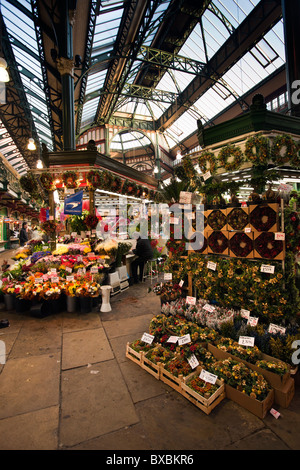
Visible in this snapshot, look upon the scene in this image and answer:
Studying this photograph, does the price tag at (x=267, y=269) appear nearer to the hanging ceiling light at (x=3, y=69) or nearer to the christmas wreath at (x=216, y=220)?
the christmas wreath at (x=216, y=220)

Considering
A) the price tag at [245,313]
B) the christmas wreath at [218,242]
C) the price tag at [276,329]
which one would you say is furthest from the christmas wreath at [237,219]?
the price tag at [276,329]

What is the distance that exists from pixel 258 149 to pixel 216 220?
4.24 feet

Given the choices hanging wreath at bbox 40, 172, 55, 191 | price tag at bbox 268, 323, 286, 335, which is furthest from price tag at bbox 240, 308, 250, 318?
hanging wreath at bbox 40, 172, 55, 191

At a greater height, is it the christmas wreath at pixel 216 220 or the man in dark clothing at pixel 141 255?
the christmas wreath at pixel 216 220

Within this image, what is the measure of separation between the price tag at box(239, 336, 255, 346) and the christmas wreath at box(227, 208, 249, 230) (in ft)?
5.15

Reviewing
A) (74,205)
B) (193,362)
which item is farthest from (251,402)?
(74,205)

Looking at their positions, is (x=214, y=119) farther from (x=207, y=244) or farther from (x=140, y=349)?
(x=140, y=349)

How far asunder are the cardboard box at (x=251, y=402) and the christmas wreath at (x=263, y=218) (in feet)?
6.62

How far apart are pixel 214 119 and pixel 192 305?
50.6ft

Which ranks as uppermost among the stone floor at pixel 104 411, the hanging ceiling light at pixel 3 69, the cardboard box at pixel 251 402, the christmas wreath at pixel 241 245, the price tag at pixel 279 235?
the hanging ceiling light at pixel 3 69

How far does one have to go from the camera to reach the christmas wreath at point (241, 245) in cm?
359

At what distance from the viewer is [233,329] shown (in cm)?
331

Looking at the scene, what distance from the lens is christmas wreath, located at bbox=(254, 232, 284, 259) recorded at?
129 inches

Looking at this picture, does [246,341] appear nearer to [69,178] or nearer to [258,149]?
[258,149]
